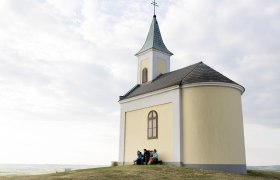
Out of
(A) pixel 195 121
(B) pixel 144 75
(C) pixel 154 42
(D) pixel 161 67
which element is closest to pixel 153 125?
(A) pixel 195 121

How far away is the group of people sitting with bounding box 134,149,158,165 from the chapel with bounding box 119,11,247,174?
60cm

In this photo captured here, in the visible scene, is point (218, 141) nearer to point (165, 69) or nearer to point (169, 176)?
point (169, 176)

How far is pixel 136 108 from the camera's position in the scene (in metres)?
26.4

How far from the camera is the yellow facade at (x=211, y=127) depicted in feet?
67.2

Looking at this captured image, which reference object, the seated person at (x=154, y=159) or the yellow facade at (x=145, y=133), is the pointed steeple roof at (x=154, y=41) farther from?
the seated person at (x=154, y=159)

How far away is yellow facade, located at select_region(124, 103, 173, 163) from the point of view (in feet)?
74.2

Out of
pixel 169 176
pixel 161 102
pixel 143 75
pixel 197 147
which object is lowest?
pixel 169 176

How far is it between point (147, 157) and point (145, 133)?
2506 millimetres

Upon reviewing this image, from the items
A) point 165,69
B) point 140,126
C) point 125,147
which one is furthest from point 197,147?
point 165,69

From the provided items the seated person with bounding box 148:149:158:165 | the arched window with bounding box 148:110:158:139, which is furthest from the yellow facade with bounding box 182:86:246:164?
the arched window with bounding box 148:110:158:139

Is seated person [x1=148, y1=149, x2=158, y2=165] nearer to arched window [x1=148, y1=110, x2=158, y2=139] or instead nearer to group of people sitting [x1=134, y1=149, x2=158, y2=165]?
group of people sitting [x1=134, y1=149, x2=158, y2=165]

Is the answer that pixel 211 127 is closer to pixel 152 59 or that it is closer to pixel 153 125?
pixel 153 125

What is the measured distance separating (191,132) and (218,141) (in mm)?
1838

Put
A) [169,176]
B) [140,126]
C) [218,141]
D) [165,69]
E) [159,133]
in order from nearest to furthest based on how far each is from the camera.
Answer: [169,176], [218,141], [159,133], [140,126], [165,69]
